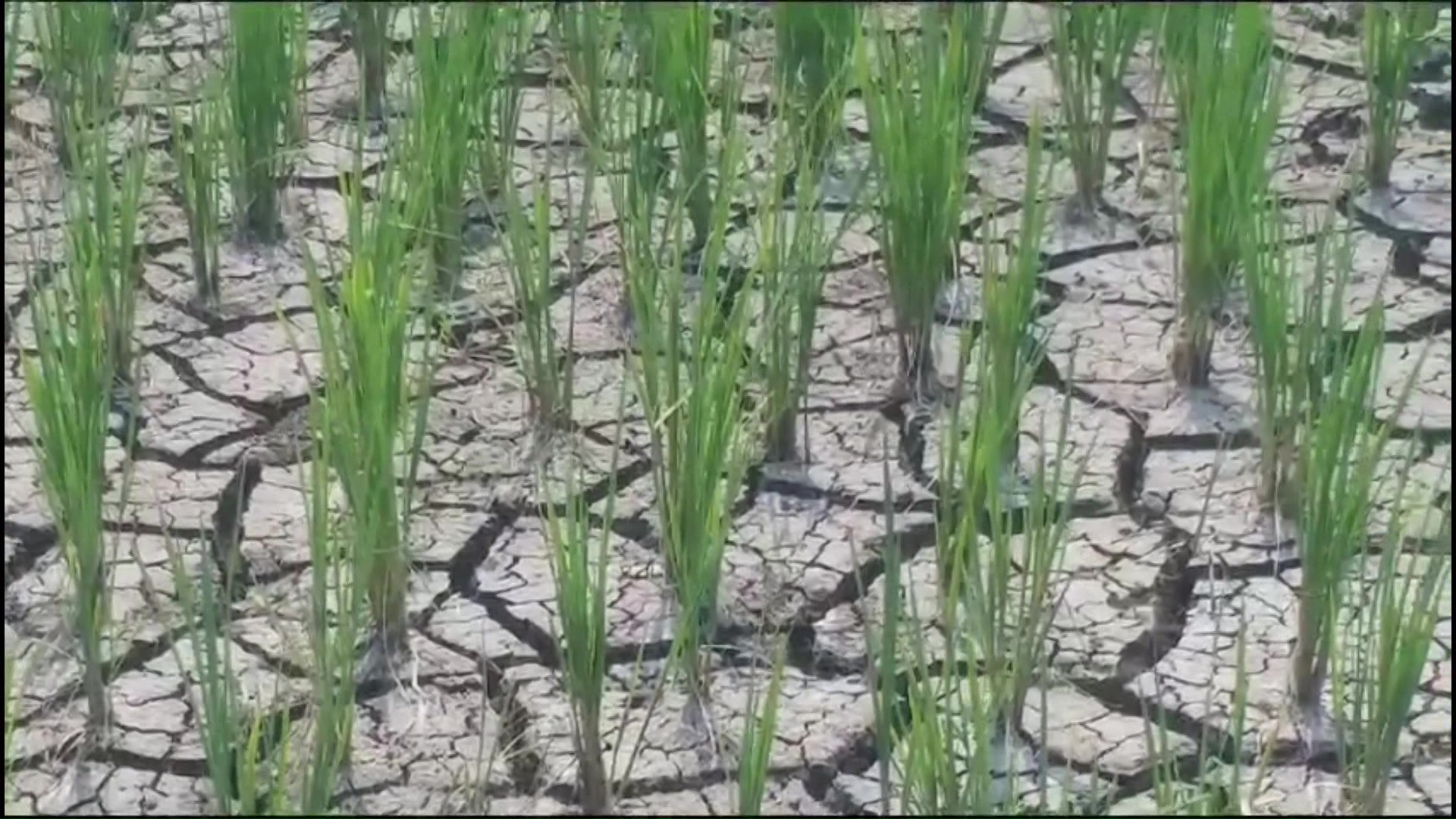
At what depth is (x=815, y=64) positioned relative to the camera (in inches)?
143

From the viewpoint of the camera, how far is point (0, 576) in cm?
290

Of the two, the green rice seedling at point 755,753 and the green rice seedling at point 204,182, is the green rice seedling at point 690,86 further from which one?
the green rice seedling at point 755,753

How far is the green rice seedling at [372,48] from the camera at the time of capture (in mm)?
3842

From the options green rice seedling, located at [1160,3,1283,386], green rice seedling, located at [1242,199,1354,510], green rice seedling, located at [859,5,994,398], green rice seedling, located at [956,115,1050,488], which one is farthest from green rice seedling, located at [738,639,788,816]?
green rice seedling, located at [1160,3,1283,386]

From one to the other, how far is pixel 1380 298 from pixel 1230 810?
582 mm

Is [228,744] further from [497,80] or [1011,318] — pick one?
[497,80]

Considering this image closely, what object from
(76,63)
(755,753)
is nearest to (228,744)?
(755,753)

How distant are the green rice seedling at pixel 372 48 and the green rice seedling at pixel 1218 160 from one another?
984mm

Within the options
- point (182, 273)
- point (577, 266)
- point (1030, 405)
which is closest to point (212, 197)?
point (182, 273)

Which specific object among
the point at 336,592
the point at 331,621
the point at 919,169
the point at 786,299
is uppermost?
the point at 919,169

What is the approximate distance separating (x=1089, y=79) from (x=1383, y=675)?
4.10 feet

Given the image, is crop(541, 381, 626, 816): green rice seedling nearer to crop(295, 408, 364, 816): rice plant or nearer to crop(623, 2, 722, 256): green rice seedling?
crop(295, 408, 364, 816): rice plant

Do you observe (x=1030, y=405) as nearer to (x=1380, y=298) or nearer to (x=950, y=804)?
(x=1380, y=298)

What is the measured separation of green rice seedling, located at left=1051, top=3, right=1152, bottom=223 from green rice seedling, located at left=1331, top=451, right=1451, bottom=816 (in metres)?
0.96
